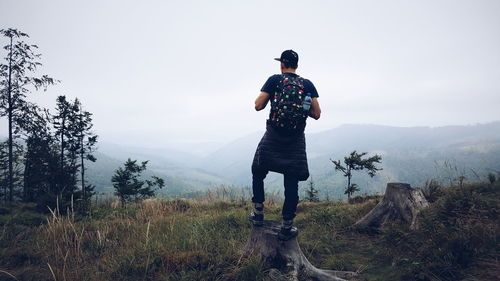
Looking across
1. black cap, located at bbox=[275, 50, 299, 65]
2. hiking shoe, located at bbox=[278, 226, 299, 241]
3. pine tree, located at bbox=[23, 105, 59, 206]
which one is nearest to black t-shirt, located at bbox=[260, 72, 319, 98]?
black cap, located at bbox=[275, 50, 299, 65]

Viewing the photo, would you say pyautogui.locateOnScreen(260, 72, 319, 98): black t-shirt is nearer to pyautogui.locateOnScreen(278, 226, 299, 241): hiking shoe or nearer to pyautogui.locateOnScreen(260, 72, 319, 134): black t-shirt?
pyautogui.locateOnScreen(260, 72, 319, 134): black t-shirt

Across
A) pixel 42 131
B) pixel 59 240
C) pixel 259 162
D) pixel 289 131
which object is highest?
pixel 42 131

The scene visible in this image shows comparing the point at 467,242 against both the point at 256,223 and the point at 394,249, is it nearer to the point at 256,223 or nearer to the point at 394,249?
the point at 394,249

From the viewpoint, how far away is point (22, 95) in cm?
2395

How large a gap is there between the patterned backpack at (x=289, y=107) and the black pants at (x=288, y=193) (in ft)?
2.96

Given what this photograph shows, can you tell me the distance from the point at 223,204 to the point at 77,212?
5.01 m

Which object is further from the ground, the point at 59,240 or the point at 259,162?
the point at 259,162

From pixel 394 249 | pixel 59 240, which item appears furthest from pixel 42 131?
pixel 394 249

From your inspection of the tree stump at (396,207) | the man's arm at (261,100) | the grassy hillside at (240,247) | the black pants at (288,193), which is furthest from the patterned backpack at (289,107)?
the tree stump at (396,207)

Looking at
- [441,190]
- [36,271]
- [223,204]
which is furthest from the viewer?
[223,204]

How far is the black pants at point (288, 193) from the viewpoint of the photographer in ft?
14.8

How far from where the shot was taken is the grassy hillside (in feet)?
12.4

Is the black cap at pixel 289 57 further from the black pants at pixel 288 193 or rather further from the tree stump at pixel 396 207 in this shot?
the tree stump at pixel 396 207

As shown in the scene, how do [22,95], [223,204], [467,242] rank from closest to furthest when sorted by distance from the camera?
[467,242], [223,204], [22,95]
